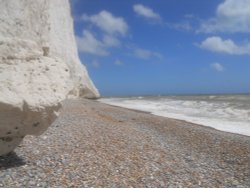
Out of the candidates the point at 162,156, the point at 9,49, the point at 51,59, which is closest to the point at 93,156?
the point at 162,156

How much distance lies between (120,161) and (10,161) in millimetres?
2060

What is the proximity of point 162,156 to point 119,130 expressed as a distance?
332 cm

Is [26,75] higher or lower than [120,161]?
higher

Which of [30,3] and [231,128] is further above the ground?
[30,3]

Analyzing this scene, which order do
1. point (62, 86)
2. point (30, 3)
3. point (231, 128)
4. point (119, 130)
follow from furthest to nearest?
point (231, 128), point (119, 130), point (30, 3), point (62, 86)

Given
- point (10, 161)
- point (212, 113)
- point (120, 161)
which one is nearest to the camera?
point (10, 161)

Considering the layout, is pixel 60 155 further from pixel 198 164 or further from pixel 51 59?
pixel 198 164

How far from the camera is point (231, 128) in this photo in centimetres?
1587

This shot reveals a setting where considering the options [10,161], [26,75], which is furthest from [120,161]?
Result: [26,75]

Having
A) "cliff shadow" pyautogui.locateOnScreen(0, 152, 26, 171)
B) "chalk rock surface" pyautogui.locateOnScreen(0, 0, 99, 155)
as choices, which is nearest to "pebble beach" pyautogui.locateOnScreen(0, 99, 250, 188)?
"cliff shadow" pyautogui.locateOnScreen(0, 152, 26, 171)

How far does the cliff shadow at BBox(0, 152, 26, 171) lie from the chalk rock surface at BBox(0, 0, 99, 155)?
232mm

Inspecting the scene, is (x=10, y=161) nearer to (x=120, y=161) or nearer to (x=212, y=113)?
(x=120, y=161)

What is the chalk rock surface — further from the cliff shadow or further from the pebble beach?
the pebble beach

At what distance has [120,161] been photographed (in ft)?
25.1
